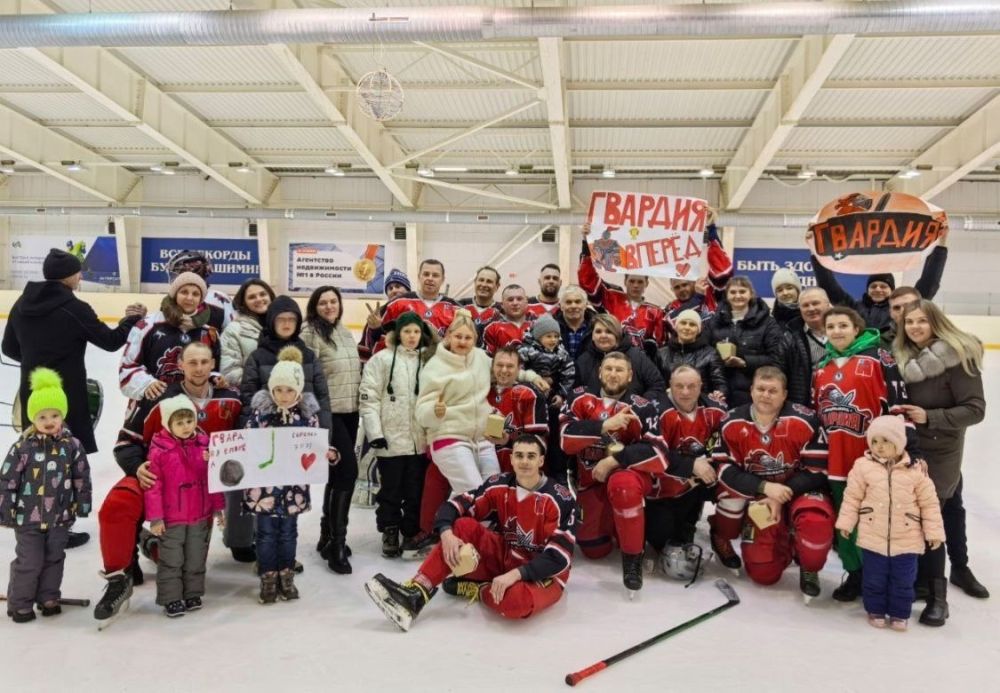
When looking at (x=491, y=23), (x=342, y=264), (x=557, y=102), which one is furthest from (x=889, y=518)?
(x=342, y=264)

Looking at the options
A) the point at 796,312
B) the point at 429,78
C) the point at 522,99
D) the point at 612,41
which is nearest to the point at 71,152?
the point at 429,78

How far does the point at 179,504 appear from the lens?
2.92 meters

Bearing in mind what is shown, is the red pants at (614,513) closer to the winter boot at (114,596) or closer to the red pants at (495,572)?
the red pants at (495,572)

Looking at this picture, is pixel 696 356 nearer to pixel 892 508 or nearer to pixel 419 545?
pixel 892 508

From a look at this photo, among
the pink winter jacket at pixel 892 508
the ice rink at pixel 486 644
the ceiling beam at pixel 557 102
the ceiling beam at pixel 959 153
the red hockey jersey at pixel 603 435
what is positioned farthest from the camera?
the ceiling beam at pixel 959 153

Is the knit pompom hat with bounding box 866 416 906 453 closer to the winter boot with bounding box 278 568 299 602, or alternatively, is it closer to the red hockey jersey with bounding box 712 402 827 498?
the red hockey jersey with bounding box 712 402 827 498

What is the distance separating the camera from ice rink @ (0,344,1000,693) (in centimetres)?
249

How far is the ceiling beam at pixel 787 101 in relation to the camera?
871 centimetres

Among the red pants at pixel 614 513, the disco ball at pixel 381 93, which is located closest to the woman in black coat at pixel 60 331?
the red pants at pixel 614 513

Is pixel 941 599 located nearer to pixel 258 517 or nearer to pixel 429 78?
pixel 258 517

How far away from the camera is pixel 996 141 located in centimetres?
1143

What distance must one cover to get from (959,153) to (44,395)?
14991 mm

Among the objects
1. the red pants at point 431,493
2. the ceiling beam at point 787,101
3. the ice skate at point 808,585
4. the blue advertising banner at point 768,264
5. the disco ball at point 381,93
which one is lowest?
the ice skate at point 808,585

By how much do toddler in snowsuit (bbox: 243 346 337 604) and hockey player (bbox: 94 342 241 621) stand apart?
0.67 feet
